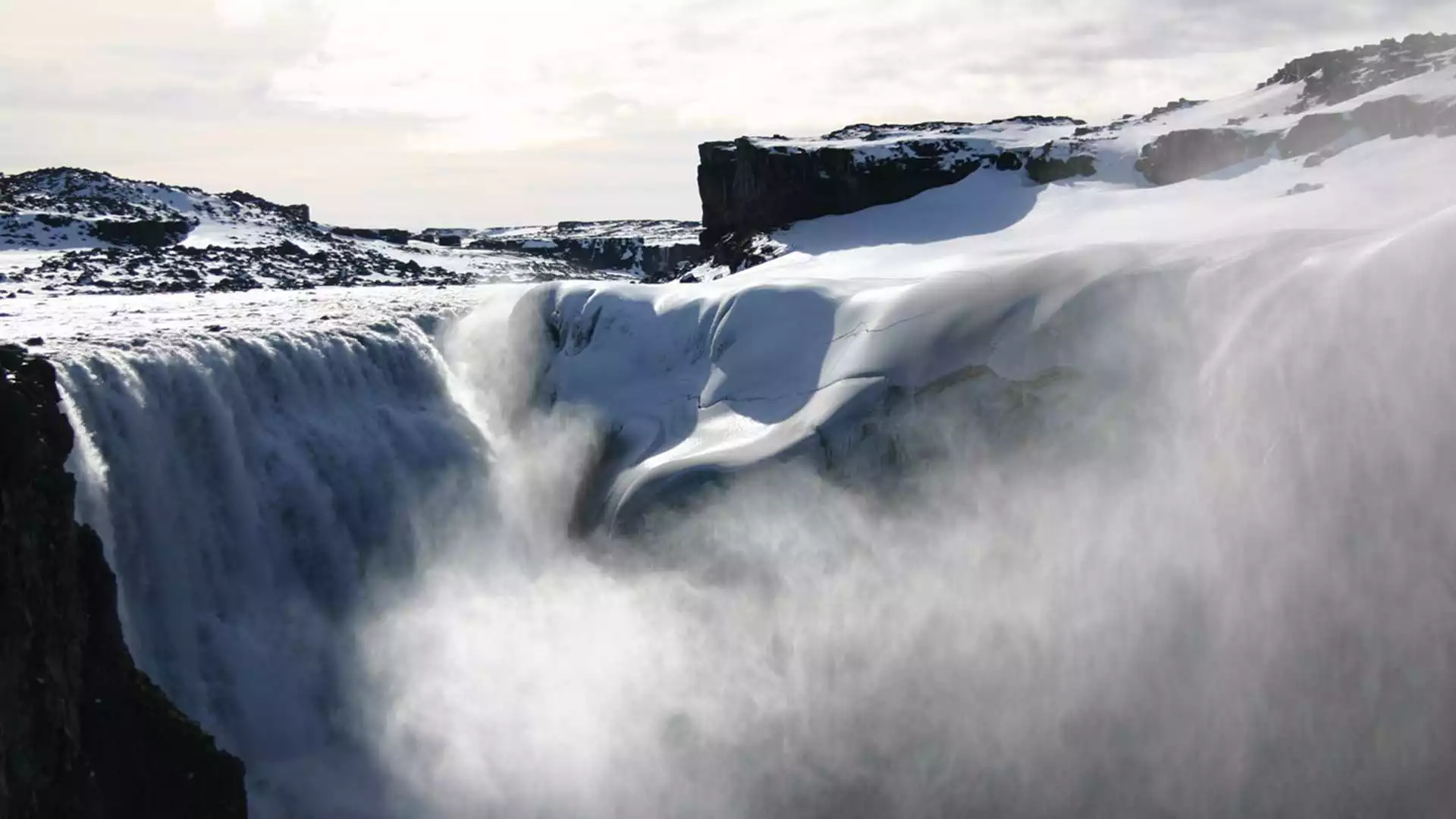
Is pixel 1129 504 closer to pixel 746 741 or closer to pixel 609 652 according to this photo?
pixel 746 741

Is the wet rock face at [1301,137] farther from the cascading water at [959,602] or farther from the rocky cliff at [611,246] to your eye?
the rocky cliff at [611,246]

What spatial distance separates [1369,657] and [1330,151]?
23.6m

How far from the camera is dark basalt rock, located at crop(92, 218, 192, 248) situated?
4678 cm

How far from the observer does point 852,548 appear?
49.8 feet

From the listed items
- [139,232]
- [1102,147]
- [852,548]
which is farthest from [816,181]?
[139,232]

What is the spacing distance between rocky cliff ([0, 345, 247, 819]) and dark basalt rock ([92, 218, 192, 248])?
1574 inches

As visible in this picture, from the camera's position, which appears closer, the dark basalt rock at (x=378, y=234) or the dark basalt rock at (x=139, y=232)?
the dark basalt rock at (x=139, y=232)

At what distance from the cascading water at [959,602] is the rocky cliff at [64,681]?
279 centimetres

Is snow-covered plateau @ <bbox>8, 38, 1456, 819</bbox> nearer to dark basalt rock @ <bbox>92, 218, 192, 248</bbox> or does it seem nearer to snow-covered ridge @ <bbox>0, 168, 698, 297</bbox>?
snow-covered ridge @ <bbox>0, 168, 698, 297</bbox>

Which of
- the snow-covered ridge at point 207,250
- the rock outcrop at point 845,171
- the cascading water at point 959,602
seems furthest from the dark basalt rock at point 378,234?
the cascading water at point 959,602

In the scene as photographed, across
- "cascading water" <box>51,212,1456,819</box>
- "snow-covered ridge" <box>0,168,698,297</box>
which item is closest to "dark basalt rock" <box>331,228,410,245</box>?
"snow-covered ridge" <box>0,168,698,297</box>

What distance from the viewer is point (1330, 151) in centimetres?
3161

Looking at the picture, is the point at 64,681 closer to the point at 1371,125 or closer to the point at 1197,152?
the point at 1371,125

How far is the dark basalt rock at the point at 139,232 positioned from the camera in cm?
4678
